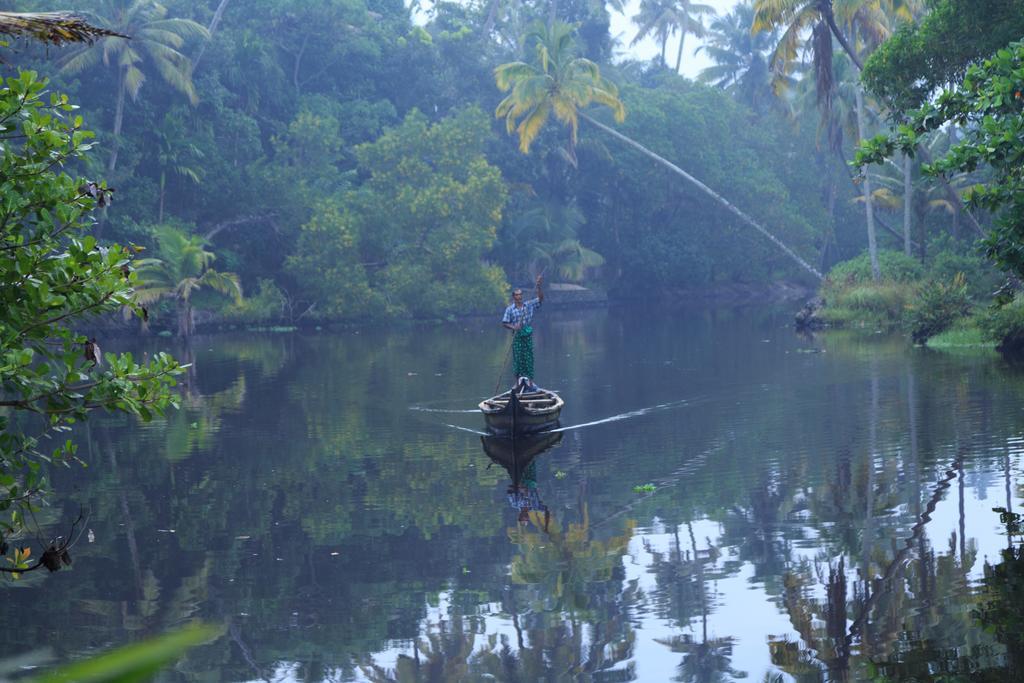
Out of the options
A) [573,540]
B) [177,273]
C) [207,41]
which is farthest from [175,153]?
[573,540]

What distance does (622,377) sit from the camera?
28281mm

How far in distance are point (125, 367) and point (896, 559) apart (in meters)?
6.55

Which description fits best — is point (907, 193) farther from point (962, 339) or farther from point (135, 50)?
point (135, 50)

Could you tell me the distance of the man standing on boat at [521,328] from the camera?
1938 cm

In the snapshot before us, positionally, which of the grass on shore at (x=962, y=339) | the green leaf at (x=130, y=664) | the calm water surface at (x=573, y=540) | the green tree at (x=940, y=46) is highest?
the green tree at (x=940, y=46)

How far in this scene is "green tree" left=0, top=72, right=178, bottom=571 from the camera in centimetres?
686

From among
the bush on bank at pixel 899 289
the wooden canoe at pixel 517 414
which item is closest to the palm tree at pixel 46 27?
the wooden canoe at pixel 517 414

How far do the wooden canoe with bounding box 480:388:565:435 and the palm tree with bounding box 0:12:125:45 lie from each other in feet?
35.2

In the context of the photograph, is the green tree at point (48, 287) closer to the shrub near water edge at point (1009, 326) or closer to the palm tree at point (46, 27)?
the palm tree at point (46, 27)

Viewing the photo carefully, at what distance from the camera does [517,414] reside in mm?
17766

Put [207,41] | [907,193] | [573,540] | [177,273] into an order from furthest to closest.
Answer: [207,41], [177,273], [907,193], [573,540]

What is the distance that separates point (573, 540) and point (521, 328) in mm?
7981

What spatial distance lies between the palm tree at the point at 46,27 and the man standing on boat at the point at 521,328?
12.1 m

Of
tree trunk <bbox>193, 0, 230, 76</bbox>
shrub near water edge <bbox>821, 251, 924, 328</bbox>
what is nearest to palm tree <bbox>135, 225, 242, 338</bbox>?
tree trunk <bbox>193, 0, 230, 76</bbox>
